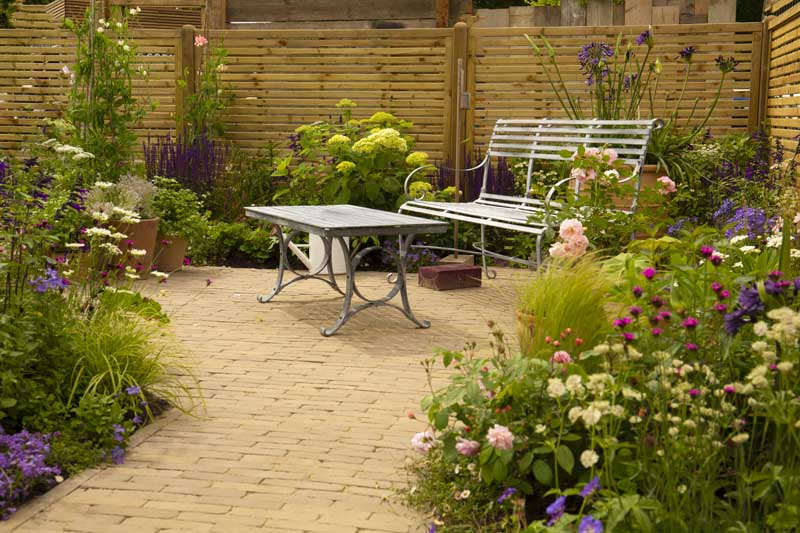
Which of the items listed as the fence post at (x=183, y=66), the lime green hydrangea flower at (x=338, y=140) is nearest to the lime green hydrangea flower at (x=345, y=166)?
the lime green hydrangea flower at (x=338, y=140)

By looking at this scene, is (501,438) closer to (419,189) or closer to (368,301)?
(368,301)

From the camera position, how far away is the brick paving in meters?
3.01

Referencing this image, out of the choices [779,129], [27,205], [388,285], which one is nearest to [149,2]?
[388,285]

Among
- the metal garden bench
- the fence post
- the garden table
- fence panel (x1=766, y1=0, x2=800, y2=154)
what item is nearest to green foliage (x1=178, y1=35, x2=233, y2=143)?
the fence post

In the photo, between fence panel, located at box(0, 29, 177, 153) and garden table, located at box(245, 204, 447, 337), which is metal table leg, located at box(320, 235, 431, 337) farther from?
fence panel, located at box(0, 29, 177, 153)

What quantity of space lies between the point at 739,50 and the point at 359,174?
3.24 m

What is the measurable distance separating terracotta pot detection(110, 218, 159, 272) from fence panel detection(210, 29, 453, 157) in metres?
2.33

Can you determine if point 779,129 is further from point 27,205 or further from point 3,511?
point 3,511

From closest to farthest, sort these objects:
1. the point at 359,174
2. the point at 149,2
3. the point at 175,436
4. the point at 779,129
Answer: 1. the point at 175,436
2. the point at 779,129
3. the point at 359,174
4. the point at 149,2

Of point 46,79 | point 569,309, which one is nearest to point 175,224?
point 46,79

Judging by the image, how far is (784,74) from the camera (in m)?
7.47

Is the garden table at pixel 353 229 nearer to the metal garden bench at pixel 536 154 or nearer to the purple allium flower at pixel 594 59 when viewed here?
the metal garden bench at pixel 536 154

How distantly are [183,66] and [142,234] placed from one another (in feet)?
9.14

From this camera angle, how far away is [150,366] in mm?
4086
